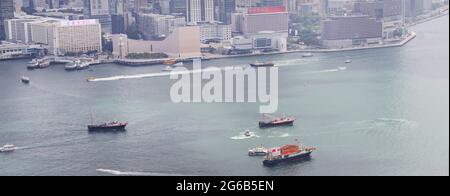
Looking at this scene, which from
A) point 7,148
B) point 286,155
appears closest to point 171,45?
point 7,148

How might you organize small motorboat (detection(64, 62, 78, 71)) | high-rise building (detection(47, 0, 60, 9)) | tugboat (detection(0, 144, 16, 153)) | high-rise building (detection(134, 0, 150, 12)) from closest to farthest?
1. tugboat (detection(0, 144, 16, 153))
2. small motorboat (detection(64, 62, 78, 71))
3. high-rise building (detection(134, 0, 150, 12))
4. high-rise building (detection(47, 0, 60, 9))

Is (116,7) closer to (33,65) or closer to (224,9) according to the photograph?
(224,9)

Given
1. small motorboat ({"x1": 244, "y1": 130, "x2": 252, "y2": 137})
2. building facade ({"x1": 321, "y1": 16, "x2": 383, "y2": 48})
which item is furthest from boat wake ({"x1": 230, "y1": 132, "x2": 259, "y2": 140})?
building facade ({"x1": 321, "y1": 16, "x2": 383, "y2": 48})

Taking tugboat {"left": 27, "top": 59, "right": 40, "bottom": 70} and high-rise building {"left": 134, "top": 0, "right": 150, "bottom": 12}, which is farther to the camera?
high-rise building {"left": 134, "top": 0, "right": 150, "bottom": 12}

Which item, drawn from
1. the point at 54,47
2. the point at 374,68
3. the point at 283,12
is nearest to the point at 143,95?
the point at 374,68

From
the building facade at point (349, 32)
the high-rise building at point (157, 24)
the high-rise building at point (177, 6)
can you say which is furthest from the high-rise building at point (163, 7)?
the building facade at point (349, 32)

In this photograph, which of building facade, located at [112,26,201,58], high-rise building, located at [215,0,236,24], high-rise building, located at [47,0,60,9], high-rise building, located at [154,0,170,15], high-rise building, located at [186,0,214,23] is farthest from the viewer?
high-rise building, located at [47,0,60,9]

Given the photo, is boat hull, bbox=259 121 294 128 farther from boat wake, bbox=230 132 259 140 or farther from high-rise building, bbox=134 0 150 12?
high-rise building, bbox=134 0 150 12
